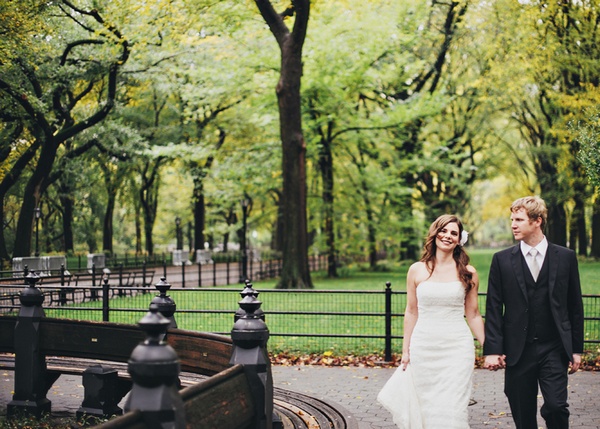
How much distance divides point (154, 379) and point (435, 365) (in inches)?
128

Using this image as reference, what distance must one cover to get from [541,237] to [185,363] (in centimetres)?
329

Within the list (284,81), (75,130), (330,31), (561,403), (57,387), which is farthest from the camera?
(75,130)

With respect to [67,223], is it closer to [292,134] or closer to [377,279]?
[377,279]

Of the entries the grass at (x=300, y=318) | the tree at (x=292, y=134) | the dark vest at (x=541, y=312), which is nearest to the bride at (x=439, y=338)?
the dark vest at (x=541, y=312)

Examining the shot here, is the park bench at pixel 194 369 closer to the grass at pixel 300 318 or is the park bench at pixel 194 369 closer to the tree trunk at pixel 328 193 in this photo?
the grass at pixel 300 318

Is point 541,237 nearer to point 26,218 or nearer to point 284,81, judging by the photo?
point 284,81

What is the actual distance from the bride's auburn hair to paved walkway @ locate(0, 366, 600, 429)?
7.06 ft

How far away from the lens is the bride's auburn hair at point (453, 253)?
6.00 metres

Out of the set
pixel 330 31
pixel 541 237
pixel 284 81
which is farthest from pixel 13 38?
pixel 541 237

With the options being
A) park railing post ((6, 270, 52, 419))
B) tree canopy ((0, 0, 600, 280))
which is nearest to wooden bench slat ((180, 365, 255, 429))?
park railing post ((6, 270, 52, 419))

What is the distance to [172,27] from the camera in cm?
2244

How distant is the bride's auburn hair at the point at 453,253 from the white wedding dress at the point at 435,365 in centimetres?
9

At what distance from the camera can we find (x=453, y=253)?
615 centimetres

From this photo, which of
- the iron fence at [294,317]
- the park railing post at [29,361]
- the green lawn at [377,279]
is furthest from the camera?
the green lawn at [377,279]
